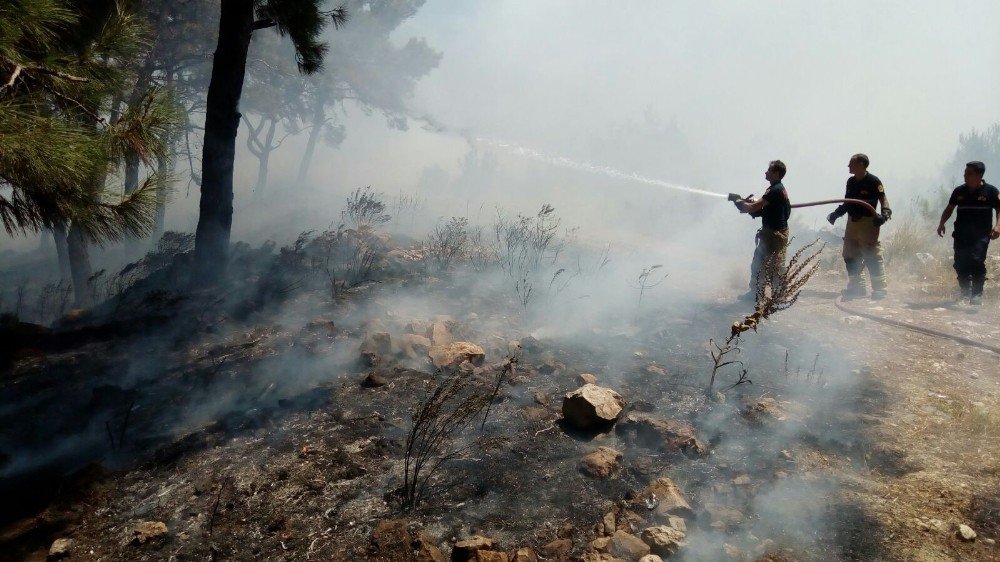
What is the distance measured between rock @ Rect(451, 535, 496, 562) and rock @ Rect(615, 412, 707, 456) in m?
1.29

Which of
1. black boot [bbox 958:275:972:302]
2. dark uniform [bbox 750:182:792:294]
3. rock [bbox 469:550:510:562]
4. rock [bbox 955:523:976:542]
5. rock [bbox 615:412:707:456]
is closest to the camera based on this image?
rock [bbox 469:550:510:562]

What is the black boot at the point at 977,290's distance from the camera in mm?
5394

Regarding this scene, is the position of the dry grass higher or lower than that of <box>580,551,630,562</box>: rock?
higher

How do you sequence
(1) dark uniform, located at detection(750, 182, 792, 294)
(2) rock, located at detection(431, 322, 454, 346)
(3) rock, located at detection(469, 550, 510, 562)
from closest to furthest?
(3) rock, located at detection(469, 550, 510, 562)
(2) rock, located at detection(431, 322, 454, 346)
(1) dark uniform, located at detection(750, 182, 792, 294)

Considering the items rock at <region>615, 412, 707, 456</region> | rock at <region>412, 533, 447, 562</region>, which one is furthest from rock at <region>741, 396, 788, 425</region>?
rock at <region>412, 533, 447, 562</region>

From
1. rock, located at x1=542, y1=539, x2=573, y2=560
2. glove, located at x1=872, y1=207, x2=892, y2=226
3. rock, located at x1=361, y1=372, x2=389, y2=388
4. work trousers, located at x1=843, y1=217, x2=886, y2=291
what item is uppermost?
glove, located at x1=872, y1=207, x2=892, y2=226

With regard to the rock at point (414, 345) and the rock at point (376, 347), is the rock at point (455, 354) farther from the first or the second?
the rock at point (376, 347)

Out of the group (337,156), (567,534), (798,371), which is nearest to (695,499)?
(567,534)

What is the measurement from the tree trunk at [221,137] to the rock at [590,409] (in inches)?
171

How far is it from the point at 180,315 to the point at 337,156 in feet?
122

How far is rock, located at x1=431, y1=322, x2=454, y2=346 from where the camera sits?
422 centimetres

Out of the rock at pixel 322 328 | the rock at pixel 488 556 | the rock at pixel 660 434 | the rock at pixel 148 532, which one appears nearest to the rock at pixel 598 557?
the rock at pixel 488 556

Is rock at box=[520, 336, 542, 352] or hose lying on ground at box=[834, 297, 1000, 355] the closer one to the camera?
hose lying on ground at box=[834, 297, 1000, 355]

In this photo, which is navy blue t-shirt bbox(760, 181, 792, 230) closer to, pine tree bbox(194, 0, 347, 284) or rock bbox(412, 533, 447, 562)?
rock bbox(412, 533, 447, 562)
